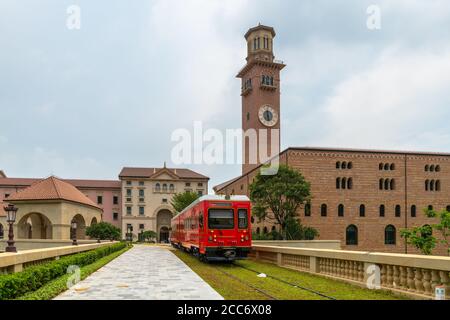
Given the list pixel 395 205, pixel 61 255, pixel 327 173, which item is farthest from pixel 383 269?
pixel 395 205

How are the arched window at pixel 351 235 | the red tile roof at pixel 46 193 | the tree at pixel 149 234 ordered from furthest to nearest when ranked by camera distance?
the tree at pixel 149 234 → the arched window at pixel 351 235 → the red tile roof at pixel 46 193

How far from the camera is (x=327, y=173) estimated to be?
166 ft

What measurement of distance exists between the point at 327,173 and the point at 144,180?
43.8 metres

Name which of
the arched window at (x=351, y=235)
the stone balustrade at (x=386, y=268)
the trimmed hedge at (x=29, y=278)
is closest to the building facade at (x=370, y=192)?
the arched window at (x=351, y=235)

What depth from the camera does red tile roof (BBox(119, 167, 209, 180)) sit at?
85.8 m

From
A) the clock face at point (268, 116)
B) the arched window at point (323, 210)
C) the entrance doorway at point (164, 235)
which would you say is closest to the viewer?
the arched window at point (323, 210)

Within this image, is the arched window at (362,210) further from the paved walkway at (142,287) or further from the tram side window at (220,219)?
the paved walkway at (142,287)

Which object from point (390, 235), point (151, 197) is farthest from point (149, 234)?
point (390, 235)

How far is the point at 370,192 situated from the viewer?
51.8m

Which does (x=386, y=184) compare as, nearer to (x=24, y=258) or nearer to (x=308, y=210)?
(x=308, y=210)

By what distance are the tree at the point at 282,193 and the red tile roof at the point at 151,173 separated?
45.4 meters

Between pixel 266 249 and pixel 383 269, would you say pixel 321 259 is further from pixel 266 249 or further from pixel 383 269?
pixel 266 249

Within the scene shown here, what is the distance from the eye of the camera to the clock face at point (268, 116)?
2630 inches

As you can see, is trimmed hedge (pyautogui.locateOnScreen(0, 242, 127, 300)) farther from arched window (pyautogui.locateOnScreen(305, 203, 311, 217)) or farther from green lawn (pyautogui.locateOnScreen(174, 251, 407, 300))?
arched window (pyautogui.locateOnScreen(305, 203, 311, 217))
